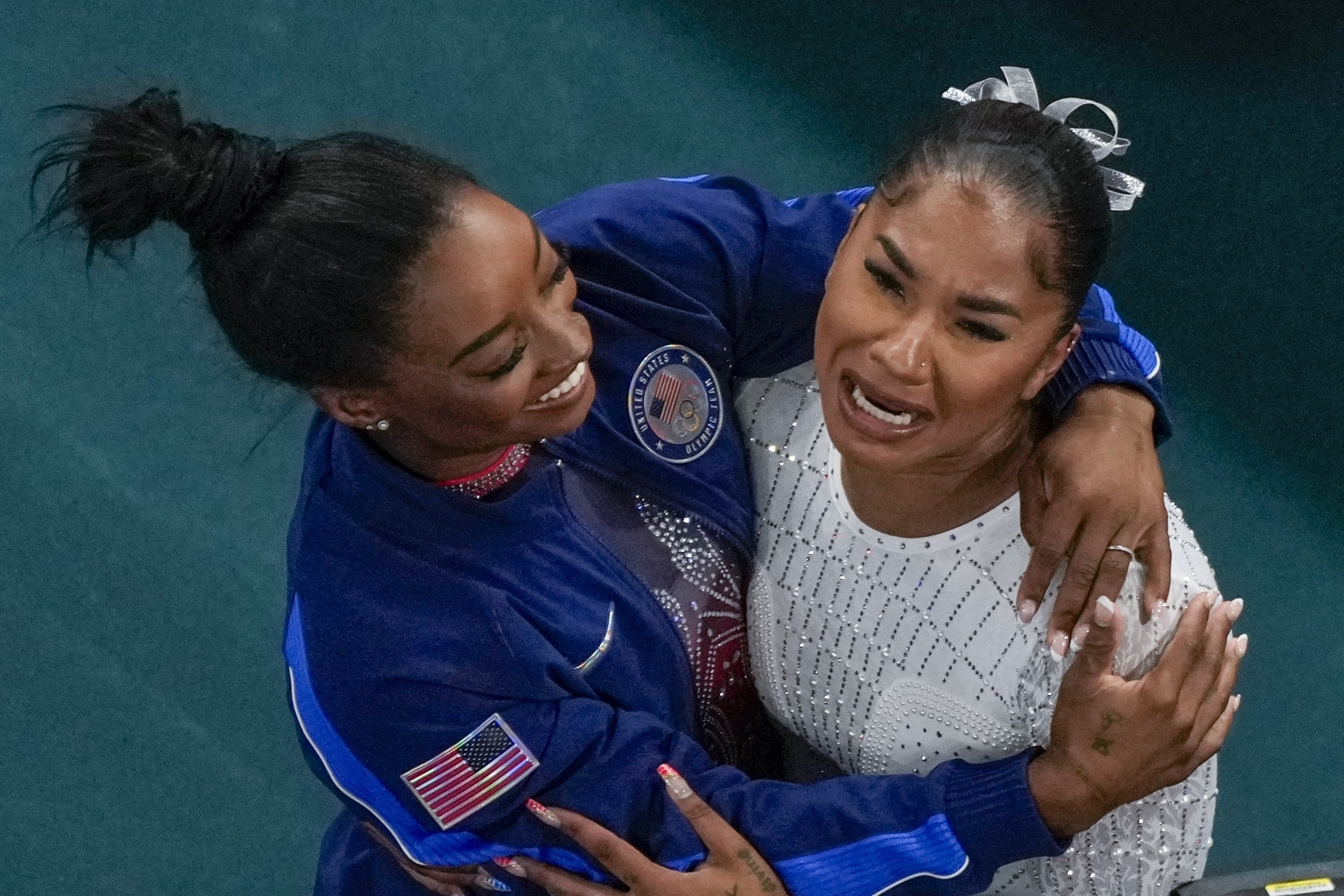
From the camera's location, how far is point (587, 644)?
50.3 inches

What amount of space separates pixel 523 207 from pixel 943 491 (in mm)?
1305

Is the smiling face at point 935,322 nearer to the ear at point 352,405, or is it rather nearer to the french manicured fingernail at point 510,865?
the ear at point 352,405

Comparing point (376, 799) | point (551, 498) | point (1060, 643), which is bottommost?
point (376, 799)

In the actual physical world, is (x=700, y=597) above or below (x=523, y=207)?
above

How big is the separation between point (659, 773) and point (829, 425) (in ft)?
1.07

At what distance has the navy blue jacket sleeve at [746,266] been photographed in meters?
1.32

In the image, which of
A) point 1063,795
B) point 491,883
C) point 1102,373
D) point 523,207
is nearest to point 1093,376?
point 1102,373

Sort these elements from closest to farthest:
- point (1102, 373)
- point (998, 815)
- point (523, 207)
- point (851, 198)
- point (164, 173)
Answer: point (164, 173) → point (998, 815) → point (1102, 373) → point (851, 198) → point (523, 207)

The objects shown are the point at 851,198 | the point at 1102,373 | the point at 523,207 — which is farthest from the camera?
the point at 523,207

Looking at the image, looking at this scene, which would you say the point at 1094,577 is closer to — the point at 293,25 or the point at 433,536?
the point at 433,536

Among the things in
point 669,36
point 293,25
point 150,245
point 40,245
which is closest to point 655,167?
point 669,36

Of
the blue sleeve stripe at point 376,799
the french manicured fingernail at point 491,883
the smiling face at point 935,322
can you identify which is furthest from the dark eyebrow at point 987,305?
the french manicured fingernail at point 491,883

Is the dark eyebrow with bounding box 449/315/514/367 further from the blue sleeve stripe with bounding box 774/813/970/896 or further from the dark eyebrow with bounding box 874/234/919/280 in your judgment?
the blue sleeve stripe with bounding box 774/813/970/896

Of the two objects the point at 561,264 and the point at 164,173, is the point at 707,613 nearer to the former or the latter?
the point at 561,264
